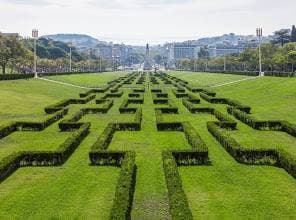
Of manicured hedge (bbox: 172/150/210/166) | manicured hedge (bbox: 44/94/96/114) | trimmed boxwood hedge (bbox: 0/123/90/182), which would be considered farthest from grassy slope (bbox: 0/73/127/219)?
manicured hedge (bbox: 44/94/96/114)

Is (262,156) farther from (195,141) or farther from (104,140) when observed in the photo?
(104,140)

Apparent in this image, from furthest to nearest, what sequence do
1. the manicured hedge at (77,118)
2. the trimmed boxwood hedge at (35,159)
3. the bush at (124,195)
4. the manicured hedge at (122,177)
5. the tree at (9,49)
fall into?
the tree at (9,49)
the manicured hedge at (77,118)
the trimmed boxwood hedge at (35,159)
the manicured hedge at (122,177)
the bush at (124,195)

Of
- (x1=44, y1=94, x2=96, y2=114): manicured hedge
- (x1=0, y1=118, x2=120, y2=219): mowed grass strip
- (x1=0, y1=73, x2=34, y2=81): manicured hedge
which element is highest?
(x1=0, y1=73, x2=34, y2=81): manicured hedge

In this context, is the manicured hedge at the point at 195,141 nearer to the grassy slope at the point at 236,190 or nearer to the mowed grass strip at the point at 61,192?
the grassy slope at the point at 236,190

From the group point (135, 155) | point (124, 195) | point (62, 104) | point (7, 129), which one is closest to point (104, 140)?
point (135, 155)

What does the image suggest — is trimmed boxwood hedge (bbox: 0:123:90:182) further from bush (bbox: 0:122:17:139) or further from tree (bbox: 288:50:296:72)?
tree (bbox: 288:50:296:72)

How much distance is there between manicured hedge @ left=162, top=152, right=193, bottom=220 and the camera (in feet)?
42.7

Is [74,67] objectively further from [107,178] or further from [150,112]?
[107,178]

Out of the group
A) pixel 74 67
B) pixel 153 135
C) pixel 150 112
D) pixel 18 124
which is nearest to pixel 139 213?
pixel 153 135

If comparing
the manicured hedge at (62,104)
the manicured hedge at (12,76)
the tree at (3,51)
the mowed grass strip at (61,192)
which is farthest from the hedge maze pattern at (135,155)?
the tree at (3,51)

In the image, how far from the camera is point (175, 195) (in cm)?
1465

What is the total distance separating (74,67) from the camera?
614 feet

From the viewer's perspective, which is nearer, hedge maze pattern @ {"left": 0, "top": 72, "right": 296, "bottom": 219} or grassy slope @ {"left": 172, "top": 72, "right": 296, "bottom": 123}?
hedge maze pattern @ {"left": 0, "top": 72, "right": 296, "bottom": 219}

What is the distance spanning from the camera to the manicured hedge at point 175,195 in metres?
13.0
